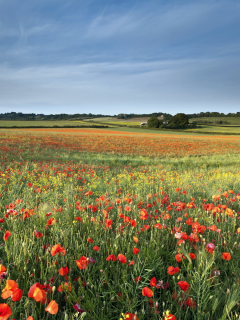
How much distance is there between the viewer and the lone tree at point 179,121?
3219 inches

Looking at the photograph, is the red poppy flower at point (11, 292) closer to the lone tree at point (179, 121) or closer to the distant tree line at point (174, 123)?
the distant tree line at point (174, 123)

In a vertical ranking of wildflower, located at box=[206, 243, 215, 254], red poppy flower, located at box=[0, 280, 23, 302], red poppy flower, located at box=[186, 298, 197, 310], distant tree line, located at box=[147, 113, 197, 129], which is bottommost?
red poppy flower, located at box=[186, 298, 197, 310]

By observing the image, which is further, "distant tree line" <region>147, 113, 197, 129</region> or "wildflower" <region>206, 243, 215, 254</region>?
"distant tree line" <region>147, 113, 197, 129</region>

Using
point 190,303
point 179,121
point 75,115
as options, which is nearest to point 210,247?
point 190,303

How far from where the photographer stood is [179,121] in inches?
3401

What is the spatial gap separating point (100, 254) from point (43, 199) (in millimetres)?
2552

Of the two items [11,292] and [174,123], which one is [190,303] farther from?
[174,123]

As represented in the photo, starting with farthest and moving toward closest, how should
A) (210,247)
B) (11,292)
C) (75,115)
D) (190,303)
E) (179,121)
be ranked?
(75,115)
(179,121)
(210,247)
(190,303)
(11,292)

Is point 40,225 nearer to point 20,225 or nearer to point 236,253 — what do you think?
point 20,225

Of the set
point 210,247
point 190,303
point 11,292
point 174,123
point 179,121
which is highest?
point 179,121

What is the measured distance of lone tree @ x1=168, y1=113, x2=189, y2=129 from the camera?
8175 cm

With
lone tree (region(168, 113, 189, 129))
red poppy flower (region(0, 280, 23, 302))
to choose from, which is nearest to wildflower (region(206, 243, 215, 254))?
red poppy flower (region(0, 280, 23, 302))

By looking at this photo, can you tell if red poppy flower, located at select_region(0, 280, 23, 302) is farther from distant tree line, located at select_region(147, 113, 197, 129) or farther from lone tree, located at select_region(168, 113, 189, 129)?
lone tree, located at select_region(168, 113, 189, 129)

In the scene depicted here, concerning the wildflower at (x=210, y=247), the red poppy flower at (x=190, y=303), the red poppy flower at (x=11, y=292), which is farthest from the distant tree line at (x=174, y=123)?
the red poppy flower at (x=11, y=292)
